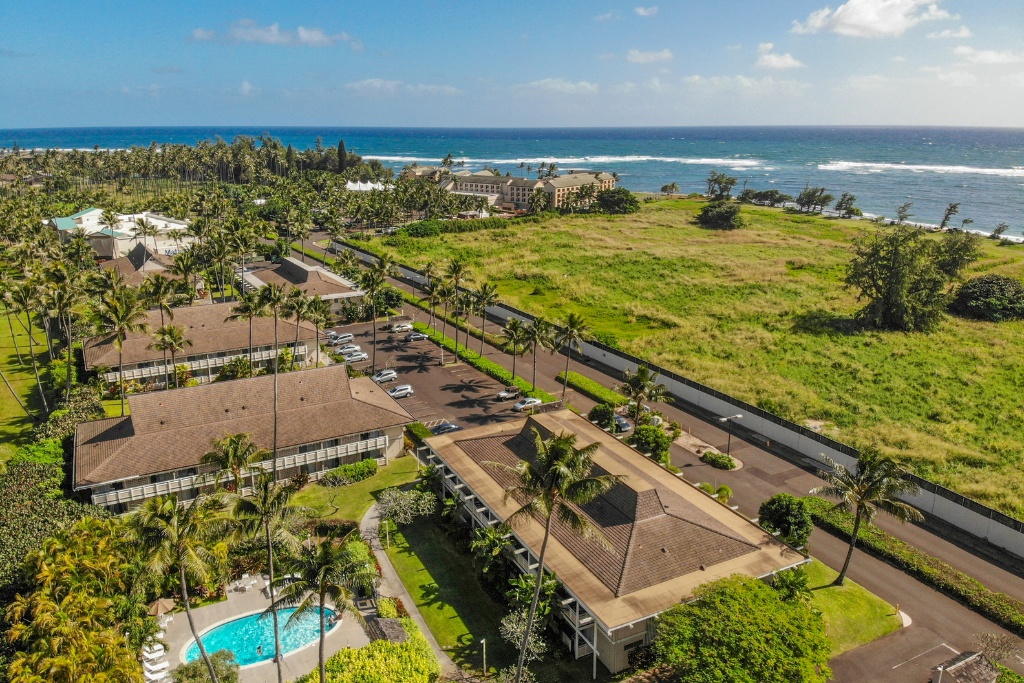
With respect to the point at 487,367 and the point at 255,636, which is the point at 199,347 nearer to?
the point at 487,367

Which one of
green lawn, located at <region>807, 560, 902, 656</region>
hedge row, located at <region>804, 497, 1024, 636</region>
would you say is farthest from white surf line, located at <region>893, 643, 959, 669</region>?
hedge row, located at <region>804, 497, 1024, 636</region>

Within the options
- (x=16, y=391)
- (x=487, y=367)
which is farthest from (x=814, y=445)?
(x=16, y=391)

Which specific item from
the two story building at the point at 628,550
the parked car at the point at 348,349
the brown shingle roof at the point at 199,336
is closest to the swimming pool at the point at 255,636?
the two story building at the point at 628,550

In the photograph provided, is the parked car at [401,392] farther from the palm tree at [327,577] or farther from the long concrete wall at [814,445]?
the palm tree at [327,577]

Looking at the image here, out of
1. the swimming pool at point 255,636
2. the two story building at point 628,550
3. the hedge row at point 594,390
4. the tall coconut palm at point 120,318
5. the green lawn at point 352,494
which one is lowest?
the swimming pool at point 255,636

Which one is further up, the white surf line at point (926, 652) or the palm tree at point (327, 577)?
the palm tree at point (327, 577)

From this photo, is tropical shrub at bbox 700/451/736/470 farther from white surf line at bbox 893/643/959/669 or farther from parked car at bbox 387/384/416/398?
parked car at bbox 387/384/416/398
